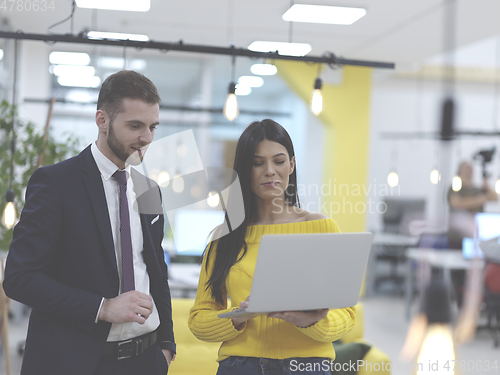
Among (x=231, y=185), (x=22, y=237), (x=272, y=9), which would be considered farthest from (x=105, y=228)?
(x=272, y=9)

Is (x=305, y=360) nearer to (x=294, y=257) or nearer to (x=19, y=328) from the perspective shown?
(x=294, y=257)

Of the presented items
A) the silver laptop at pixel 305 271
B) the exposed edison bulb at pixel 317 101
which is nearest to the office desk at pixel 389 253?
the exposed edison bulb at pixel 317 101

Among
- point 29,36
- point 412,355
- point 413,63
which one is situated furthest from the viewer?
point 413,63

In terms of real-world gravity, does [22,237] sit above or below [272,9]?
below

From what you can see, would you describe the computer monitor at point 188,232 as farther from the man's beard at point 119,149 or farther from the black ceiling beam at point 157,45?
the black ceiling beam at point 157,45

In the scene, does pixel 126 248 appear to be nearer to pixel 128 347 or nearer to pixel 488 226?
pixel 128 347

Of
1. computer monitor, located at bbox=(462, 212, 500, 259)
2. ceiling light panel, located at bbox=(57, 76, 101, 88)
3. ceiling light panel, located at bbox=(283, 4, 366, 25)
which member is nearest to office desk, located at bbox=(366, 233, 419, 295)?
computer monitor, located at bbox=(462, 212, 500, 259)

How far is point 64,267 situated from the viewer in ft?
4.68

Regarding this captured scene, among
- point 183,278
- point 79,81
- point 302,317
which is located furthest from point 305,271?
point 79,81

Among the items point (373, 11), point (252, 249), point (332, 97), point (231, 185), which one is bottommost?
point (252, 249)

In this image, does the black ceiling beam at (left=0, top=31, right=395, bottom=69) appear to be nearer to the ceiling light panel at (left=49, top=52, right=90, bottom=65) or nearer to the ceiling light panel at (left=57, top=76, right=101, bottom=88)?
the ceiling light panel at (left=49, top=52, right=90, bottom=65)

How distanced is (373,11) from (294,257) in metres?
4.30

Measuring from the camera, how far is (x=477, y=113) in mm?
9312

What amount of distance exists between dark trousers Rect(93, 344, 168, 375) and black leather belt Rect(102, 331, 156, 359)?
0.7 inches
